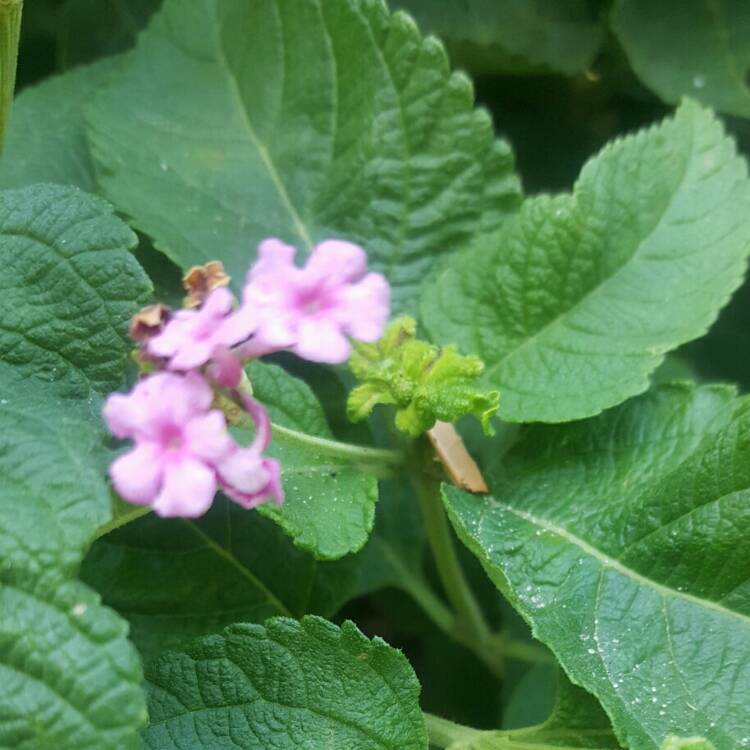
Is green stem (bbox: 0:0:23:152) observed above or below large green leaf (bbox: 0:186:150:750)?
above

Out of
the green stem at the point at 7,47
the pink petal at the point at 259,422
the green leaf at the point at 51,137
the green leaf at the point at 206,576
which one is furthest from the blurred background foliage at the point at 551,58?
the pink petal at the point at 259,422

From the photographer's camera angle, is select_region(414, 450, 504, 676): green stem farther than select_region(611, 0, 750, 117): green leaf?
No

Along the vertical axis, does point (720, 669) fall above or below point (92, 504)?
below

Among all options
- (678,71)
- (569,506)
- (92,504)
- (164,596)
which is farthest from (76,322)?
(678,71)

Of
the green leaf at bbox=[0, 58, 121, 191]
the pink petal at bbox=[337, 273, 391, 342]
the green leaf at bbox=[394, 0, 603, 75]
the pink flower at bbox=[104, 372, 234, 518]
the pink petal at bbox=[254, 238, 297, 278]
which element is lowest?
the green leaf at bbox=[0, 58, 121, 191]

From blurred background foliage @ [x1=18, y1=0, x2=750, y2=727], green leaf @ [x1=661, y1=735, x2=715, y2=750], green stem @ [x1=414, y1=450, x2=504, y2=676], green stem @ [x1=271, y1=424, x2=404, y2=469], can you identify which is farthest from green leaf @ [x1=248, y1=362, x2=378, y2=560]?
blurred background foliage @ [x1=18, y1=0, x2=750, y2=727]

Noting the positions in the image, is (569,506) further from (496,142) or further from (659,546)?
(496,142)

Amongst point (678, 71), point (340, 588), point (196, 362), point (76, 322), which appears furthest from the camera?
point (678, 71)

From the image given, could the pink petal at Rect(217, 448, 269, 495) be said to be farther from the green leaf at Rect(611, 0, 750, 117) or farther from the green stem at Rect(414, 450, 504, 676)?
the green leaf at Rect(611, 0, 750, 117)
